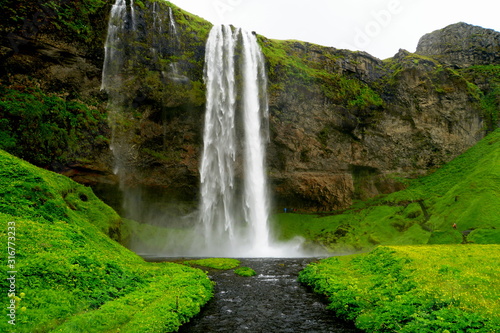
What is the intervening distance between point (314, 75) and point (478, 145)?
41.0 meters

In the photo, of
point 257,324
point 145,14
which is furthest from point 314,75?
point 257,324

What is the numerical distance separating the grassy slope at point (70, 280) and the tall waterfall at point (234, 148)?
90.9 ft

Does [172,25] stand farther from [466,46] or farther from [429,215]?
[466,46]

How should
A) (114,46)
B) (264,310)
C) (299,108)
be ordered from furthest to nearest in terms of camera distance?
(299,108) → (114,46) → (264,310)

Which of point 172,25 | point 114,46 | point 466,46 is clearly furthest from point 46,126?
point 466,46

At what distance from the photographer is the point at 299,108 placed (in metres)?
59.2

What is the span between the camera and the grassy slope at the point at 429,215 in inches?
1594

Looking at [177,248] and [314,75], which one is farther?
[314,75]

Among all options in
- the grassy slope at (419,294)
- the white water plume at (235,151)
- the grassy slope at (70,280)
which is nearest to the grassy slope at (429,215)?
the white water plume at (235,151)

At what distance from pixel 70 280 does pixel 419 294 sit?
14.6 m

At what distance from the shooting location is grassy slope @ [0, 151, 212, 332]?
1048 centimetres

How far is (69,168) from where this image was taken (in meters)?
44.1

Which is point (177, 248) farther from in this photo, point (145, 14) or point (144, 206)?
point (145, 14)

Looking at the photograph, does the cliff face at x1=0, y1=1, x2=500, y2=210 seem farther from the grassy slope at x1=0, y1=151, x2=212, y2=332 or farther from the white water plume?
the grassy slope at x1=0, y1=151, x2=212, y2=332
